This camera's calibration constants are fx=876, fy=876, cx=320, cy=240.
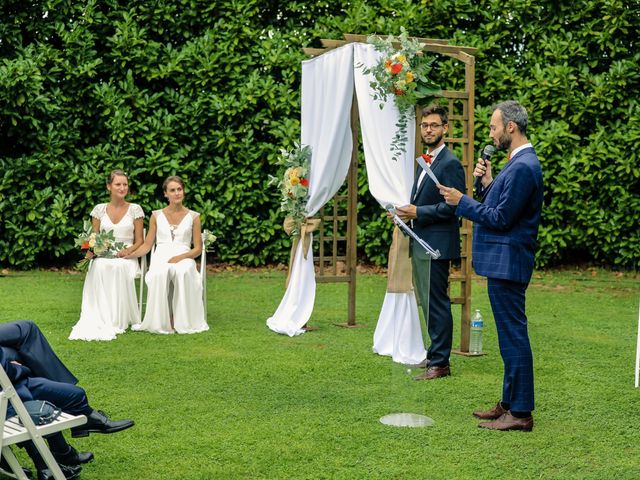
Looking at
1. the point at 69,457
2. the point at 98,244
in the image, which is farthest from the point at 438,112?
the point at 98,244

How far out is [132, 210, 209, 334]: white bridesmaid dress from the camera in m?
8.25

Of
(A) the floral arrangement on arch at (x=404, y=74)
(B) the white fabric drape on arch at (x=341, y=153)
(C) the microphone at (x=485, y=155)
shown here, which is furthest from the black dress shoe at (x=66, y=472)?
(A) the floral arrangement on arch at (x=404, y=74)

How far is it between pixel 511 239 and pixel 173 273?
4.21m

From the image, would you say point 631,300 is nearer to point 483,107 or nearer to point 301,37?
point 483,107

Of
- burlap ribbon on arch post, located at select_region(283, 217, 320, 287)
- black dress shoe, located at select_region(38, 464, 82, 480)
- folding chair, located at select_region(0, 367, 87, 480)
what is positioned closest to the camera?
folding chair, located at select_region(0, 367, 87, 480)

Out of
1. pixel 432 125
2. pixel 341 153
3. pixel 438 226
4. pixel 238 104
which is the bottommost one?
pixel 438 226

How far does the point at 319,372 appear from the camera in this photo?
6.68 metres

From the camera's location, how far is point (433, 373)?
21.2ft

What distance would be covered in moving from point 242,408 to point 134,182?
6775mm

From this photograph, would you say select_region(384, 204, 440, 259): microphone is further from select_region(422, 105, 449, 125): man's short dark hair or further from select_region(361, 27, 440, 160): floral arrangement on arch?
select_region(361, 27, 440, 160): floral arrangement on arch

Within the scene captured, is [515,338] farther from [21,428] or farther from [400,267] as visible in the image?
[21,428]

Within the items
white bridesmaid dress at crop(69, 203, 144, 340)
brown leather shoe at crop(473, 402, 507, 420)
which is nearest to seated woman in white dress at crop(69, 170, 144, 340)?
white bridesmaid dress at crop(69, 203, 144, 340)

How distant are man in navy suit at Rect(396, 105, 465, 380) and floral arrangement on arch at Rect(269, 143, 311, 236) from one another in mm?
2135

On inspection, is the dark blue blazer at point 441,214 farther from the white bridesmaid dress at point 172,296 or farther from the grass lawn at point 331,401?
the white bridesmaid dress at point 172,296
